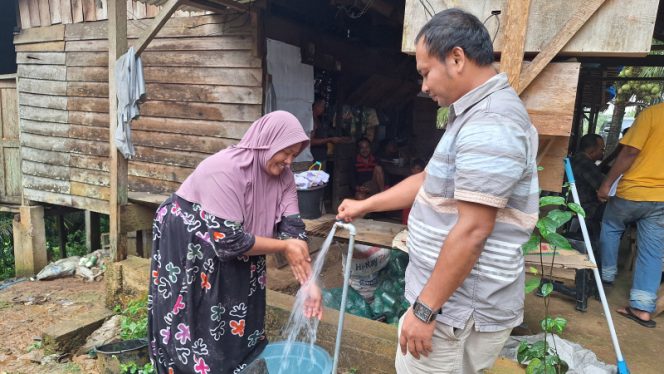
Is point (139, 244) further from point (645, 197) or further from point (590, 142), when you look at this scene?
point (645, 197)

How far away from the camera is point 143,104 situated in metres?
5.89

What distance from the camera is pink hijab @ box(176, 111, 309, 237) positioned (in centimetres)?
202

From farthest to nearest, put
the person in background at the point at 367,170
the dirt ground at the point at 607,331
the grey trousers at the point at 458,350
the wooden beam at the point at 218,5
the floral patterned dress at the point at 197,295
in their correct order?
the person in background at the point at 367,170 < the wooden beam at the point at 218,5 < the dirt ground at the point at 607,331 < the floral patterned dress at the point at 197,295 < the grey trousers at the point at 458,350

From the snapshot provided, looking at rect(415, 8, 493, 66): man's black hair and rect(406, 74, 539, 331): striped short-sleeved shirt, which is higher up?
rect(415, 8, 493, 66): man's black hair

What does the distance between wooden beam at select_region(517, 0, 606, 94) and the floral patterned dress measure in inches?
60.0

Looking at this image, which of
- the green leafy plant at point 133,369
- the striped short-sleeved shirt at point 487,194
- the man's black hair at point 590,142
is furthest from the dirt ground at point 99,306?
the striped short-sleeved shirt at point 487,194

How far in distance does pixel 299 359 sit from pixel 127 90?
325 centimetres

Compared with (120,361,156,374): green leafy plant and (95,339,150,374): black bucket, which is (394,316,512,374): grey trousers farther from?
(95,339,150,374): black bucket

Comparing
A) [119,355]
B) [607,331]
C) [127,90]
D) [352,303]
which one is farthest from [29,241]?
[607,331]

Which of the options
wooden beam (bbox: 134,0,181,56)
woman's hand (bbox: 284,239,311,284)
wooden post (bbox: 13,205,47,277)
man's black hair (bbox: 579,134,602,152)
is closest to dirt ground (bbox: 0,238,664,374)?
wooden post (bbox: 13,205,47,277)

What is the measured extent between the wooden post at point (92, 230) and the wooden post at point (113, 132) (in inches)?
153

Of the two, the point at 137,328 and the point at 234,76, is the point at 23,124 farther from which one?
the point at 137,328

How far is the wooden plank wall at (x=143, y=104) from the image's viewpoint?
16.9 ft

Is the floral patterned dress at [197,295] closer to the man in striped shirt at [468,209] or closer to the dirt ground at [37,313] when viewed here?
the man in striped shirt at [468,209]
